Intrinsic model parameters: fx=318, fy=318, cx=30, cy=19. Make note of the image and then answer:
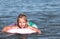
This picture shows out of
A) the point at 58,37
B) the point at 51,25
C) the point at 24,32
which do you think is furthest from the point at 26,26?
the point at 51,25

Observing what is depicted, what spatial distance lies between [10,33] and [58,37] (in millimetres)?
2389

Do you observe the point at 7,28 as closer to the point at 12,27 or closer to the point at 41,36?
the point at 12,27

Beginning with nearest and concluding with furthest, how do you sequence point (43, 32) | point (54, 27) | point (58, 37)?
point (58, 37), point (43, 32), point (54, 27)

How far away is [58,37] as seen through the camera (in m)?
14.8

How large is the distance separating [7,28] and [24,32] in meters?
0.87

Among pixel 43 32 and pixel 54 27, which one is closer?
pixel 43 32

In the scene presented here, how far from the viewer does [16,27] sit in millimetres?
15367

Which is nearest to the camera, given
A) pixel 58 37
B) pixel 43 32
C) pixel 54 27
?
pixel 58 37

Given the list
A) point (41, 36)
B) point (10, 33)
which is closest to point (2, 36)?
point (10, 33)

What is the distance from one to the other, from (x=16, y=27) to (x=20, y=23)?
1.87 feet

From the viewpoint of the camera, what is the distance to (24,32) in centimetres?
1551

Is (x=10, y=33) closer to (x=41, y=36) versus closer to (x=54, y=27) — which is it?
(x=41, y=36)

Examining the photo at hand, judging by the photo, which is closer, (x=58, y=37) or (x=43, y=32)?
(x=58, y=37)

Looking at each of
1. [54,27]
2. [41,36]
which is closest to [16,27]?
[41,36]
